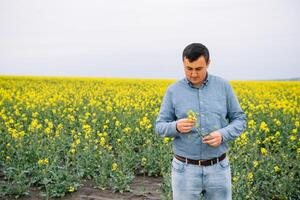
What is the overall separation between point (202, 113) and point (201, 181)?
51cm

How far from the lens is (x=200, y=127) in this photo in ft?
9.25

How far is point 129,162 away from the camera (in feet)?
22.0

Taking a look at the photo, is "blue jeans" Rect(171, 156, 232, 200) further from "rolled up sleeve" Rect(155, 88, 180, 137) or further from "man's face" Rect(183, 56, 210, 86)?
"man's face" Rect(183, 56, 210, 86)

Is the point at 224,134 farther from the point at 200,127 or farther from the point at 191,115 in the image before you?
the point at 191,115

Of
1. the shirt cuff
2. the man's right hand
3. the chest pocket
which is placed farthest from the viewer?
the chest pocket

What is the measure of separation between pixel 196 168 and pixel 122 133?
210 inches

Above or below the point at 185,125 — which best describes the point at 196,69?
above

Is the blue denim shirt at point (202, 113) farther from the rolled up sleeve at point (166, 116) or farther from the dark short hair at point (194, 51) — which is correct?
the dark short hair at point (194, 51)

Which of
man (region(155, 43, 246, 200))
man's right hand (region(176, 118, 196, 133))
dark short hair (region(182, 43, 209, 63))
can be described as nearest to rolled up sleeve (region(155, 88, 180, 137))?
man (region(155, 43, 246, 200))

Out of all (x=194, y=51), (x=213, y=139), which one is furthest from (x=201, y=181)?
(x=194, y=51)

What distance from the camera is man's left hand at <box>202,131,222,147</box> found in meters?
2.64

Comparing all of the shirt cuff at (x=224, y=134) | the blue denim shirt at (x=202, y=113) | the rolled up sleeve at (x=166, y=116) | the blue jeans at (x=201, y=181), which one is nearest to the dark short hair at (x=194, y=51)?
the blue denim shirt at (x=202, y=113)

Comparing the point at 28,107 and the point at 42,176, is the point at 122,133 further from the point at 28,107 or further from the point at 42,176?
the point at 28,107

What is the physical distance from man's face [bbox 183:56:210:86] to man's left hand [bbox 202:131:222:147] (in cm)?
42
